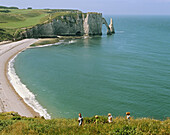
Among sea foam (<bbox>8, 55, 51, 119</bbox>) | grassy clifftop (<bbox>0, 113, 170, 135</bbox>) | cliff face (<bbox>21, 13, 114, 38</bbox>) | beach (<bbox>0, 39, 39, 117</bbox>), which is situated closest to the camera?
grassy clifftop (<bbox>0, 113, 170, 135</bbox>)

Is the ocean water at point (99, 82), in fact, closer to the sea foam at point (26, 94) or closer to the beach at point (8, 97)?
the sea foam at point (26, 94)

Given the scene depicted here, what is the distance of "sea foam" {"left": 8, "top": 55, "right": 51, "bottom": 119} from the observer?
35.6 metres

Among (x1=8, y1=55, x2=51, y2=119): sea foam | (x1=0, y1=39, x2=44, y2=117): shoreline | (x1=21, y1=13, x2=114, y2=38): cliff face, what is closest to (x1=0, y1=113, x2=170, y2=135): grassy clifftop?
(x1=8, y1=55, x2=51, y2=119): sea foam

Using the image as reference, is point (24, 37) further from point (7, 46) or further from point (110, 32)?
point (110, 32)

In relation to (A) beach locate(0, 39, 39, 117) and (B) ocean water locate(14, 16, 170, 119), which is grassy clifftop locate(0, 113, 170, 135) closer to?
(B) ocean water locate(14, 16, 170, 119)

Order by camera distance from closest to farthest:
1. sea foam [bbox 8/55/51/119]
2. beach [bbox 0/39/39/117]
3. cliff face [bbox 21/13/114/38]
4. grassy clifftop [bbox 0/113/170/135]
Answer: grassy clifftop [bbox 0/113/170/135], sea foam [bbox 8/55/51/119], beach [bbox 0/39/39/117], cliff face [bbox 21/13/114/38]

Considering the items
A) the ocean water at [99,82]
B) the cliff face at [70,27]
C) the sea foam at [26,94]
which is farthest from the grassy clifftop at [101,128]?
the cliff face at [70,27]

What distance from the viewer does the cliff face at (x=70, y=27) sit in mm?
113250

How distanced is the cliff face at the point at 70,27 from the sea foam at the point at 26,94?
195 feet

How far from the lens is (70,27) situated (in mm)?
125062

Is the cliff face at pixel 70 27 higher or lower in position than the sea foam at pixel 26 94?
higher

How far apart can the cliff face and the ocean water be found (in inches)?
1426

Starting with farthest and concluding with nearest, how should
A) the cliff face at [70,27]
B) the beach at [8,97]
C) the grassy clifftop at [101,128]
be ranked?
the cliff face at [70,27] → the beach at [8,97] → the grassy clifftop at [101,128]

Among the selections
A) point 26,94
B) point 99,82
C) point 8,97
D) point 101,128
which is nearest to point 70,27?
point 99,82
